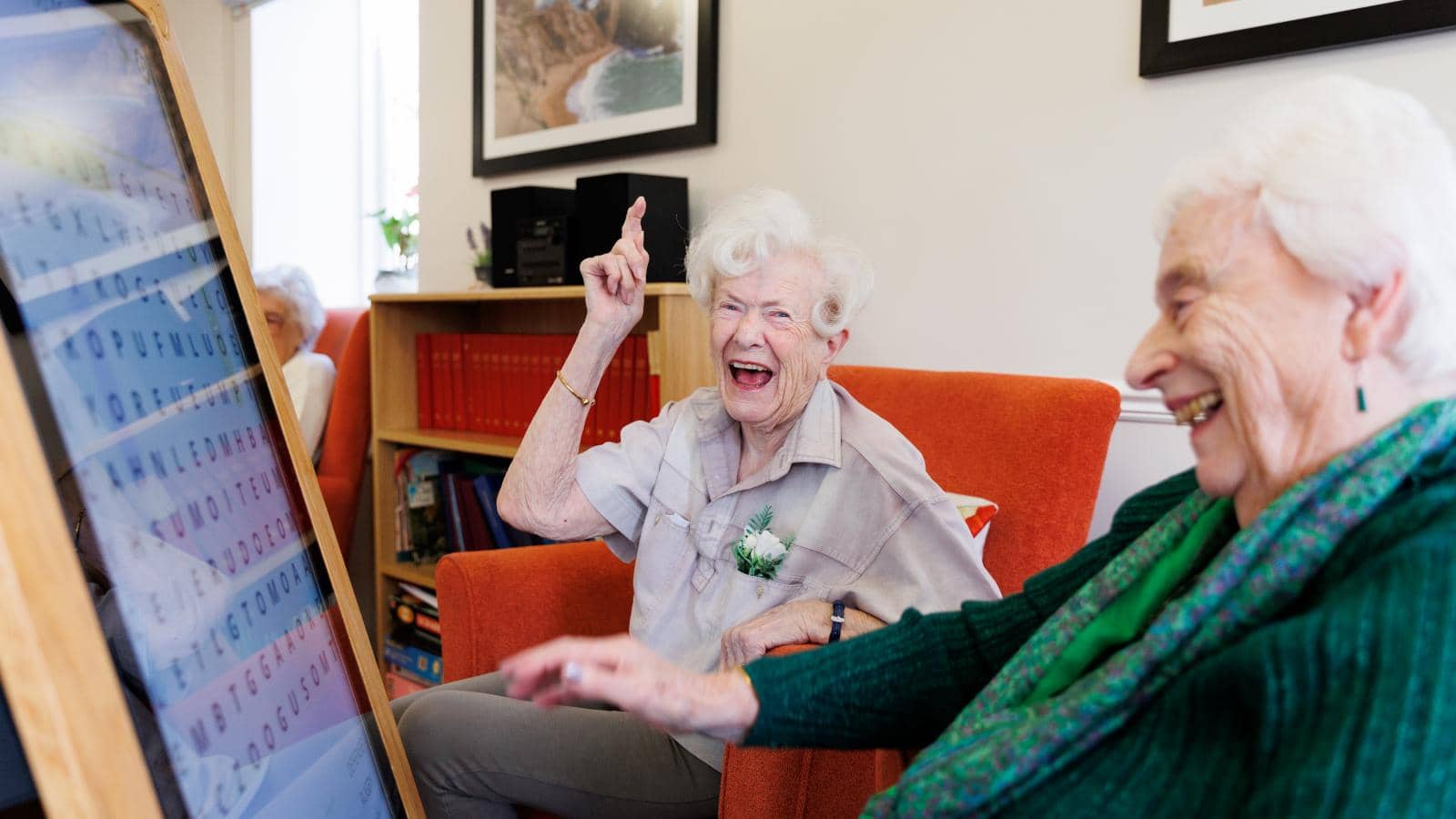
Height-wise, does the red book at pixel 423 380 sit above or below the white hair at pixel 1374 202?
below

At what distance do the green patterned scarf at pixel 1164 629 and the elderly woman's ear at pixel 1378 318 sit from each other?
51 mm

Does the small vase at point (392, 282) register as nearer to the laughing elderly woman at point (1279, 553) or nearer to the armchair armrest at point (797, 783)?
the armchair armrest at point (797, 783)

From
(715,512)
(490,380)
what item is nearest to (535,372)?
(490,380)

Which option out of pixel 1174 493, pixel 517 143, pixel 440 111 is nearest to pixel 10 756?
pixel 1174 493

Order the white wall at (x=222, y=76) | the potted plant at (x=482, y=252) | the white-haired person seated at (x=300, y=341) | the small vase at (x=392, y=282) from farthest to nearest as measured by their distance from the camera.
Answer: the white wall at (x=222, y=76) < the small vase at (x=392, y=282) < the white-haired person seated at (x=300, y=341) < the potted plant at (x=482, y=252)

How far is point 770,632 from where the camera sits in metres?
1.45

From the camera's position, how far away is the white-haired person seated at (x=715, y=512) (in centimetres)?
151

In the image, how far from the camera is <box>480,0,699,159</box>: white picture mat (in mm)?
2852

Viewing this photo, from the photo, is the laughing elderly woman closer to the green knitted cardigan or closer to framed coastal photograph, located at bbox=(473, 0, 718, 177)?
the green knitted cardigan

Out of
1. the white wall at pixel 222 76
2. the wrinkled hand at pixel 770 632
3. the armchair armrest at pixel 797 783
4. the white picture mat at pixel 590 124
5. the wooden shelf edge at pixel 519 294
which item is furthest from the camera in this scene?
the white wall at pixel 222 76

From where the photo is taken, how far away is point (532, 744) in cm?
154

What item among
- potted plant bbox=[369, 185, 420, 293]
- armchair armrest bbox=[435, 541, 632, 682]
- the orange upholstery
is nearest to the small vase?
potted plant bbox=[369, 185, 420, 293]

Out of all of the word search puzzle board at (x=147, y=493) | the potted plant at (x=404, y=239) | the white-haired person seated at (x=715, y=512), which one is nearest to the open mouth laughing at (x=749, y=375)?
the white-haired person seated at (x=715, y=512)

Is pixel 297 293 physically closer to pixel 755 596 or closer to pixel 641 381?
pixel 641 381
